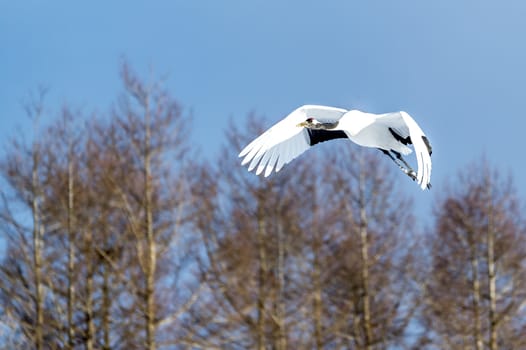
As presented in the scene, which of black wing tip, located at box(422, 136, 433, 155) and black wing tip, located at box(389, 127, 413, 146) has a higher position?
black wing tip, located at box(389, 127, 413, 146)

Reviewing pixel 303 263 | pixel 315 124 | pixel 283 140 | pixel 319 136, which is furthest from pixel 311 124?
pixel 303 263

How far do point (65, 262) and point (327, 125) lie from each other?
9899 millimetres

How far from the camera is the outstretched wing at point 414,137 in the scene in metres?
7.36

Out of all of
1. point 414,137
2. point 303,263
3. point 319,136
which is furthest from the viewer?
point 303,263

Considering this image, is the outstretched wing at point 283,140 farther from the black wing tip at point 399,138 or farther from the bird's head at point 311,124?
the black wing tip at point 399,138

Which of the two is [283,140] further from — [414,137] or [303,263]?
[303,263]

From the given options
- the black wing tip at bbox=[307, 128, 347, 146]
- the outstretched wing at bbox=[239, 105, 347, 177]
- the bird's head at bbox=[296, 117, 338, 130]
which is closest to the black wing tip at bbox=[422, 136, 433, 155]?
the bird's head at bbox=[296, 117, 338, 130]

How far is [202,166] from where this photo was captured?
60.1ft

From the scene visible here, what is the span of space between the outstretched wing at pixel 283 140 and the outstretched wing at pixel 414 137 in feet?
2.25

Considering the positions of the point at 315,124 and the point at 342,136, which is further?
the point at 342,136

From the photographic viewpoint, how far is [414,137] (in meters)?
7.79

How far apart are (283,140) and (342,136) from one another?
79cm

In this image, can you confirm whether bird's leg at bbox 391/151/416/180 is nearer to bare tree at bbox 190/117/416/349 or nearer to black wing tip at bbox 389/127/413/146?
black wing tip at bbox 389/127/413/146

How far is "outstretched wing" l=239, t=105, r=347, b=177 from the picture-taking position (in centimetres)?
937
